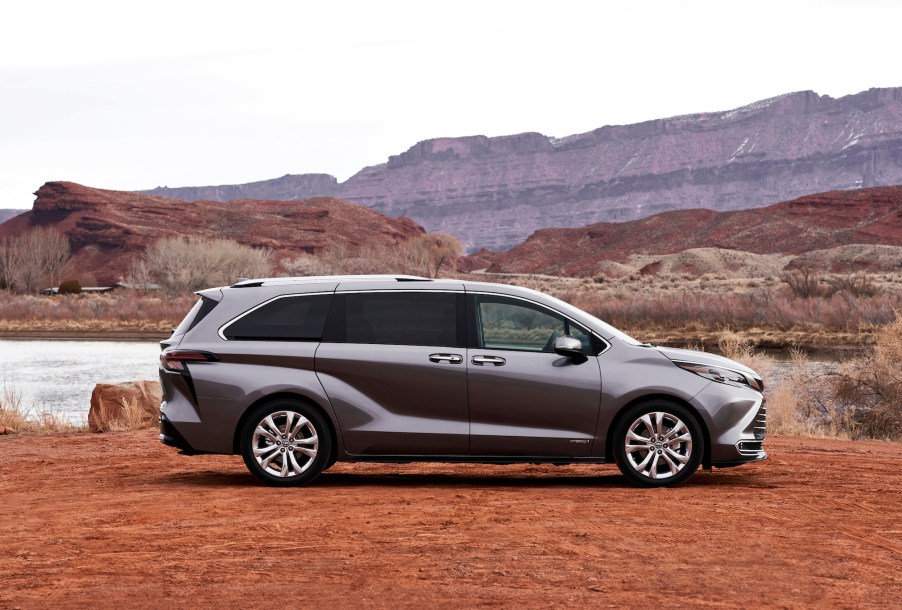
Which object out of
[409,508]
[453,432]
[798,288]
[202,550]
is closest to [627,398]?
[453,432]

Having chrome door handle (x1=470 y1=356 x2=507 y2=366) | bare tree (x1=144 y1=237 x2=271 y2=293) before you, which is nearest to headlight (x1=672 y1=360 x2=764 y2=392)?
chrome door handle (x1=470 y1=356 x2=507 y2=366)

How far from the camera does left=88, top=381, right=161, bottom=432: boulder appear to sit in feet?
53.0

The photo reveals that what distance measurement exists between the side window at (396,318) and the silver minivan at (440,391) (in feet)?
0.04

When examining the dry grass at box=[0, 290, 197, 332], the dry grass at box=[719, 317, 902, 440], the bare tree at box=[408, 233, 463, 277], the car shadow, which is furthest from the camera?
the bare tree at box=[408, 233, 463, 277]

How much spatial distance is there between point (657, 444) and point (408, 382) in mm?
2113

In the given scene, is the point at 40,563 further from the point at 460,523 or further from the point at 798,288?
the point at 798,288

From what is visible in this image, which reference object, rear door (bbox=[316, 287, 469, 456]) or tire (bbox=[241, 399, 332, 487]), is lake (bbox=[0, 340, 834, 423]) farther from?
rear door (bbox=[316, 287, 469, 456])

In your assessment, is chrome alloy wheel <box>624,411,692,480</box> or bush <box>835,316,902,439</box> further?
bush <box>835,316,902,439</box>

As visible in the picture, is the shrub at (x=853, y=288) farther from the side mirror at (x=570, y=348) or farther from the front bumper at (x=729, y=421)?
the side mirror at (x=570, y=348)

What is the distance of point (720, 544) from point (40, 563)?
13.7 ft

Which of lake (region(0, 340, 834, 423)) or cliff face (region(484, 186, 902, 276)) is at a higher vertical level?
cliff face (region(484, 186, 902, 276))

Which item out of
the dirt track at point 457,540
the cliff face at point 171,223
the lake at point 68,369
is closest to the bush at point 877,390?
the dirt track at point 457,540

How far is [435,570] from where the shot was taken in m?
6.53

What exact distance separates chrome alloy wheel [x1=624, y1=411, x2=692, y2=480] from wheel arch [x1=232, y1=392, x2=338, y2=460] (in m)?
2.42
